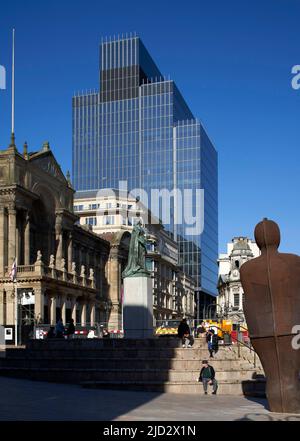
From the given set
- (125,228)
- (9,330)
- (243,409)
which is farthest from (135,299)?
(125,228)

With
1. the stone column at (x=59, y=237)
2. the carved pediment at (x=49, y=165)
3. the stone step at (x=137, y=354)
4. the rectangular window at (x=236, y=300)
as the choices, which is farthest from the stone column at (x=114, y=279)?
the stone step at (x=137, y=354)

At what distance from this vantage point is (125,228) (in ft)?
388

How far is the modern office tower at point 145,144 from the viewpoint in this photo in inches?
6442

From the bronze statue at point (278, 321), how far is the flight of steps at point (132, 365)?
28.3ft

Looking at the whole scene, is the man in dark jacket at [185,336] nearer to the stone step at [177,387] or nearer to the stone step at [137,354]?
the stone step at [137,354]

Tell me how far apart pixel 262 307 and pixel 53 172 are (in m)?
61.4

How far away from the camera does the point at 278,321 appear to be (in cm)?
2080

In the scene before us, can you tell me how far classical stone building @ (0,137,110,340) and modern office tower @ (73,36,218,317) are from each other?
2894 inches

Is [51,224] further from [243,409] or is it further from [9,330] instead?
[243,409]

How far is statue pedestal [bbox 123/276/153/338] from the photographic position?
38562 millimetres

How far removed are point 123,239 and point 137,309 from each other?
68.7 meters

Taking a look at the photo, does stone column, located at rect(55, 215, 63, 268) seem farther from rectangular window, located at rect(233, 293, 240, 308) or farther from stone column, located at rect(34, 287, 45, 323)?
rectangular window, located at rect(233, 293, 240, 308)

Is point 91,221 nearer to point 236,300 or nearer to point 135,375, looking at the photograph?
point 236,300

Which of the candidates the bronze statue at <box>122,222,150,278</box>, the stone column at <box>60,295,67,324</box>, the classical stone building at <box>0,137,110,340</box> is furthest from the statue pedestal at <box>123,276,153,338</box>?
the stone column at <box>60,295,67,324</box>
